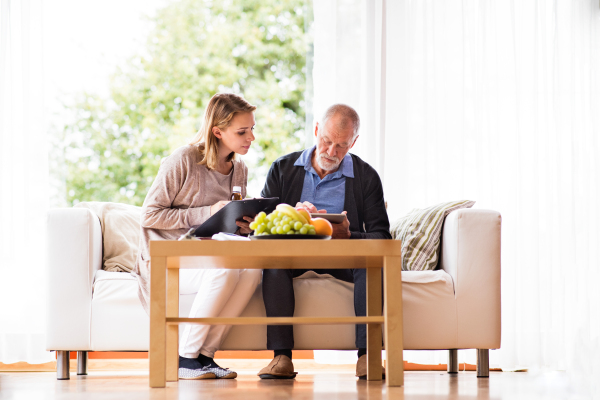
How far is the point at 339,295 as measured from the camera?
7.82 feet

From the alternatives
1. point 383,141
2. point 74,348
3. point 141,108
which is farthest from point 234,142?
point 141,108

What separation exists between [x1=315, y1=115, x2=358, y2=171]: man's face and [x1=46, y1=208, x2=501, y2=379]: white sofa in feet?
1.53

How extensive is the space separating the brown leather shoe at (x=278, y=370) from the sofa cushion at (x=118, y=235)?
80 cm

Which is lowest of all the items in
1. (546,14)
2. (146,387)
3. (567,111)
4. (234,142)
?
(146,387)

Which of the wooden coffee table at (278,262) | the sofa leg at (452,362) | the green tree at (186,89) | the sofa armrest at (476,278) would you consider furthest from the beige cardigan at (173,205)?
the green tree at (186,89)

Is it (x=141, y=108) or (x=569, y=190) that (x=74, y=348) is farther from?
(x=141, y=108)

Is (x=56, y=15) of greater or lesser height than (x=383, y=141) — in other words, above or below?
above

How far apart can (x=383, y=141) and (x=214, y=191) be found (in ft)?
4.46

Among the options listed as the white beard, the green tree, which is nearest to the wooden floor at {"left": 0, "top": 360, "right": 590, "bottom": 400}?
the white beard

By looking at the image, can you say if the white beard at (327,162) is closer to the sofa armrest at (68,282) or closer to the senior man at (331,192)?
the senior man at (331,192)

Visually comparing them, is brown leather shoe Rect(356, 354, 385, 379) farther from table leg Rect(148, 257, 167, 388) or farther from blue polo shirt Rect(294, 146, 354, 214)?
table leg Rect(148, 257, 167, 388)

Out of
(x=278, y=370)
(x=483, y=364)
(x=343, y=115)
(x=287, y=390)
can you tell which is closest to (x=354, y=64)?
(x=343, y=115)

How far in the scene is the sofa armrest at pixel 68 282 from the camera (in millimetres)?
2377

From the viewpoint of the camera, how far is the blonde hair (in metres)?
2.52
